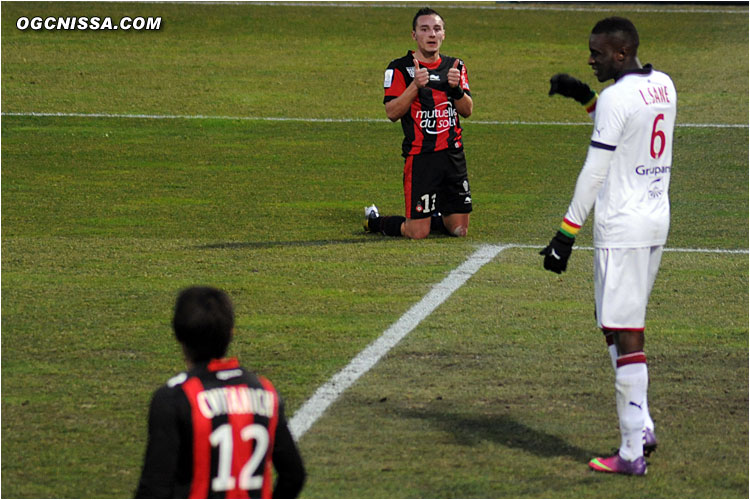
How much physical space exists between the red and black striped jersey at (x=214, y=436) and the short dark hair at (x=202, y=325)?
0.16 feet

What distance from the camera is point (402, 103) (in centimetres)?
1188

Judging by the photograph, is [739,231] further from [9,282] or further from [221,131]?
[221,131]

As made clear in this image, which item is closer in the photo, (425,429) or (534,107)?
(425,429)

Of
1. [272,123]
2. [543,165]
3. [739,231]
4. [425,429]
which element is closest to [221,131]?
[272,123]

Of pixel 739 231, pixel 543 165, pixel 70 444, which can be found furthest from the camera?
pixel 543 165

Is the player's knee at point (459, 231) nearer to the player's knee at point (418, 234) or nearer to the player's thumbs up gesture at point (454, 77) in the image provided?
the player's knee at point (418, 234)

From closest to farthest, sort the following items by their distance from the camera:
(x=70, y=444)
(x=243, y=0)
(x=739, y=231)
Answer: (x=70, y=444), (x=739, y=231), (x=243, y=0)

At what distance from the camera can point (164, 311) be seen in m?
9.37

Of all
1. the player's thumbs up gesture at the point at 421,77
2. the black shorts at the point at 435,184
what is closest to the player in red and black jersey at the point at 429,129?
the black shorts at the point at 435,184

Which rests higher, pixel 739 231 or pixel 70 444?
pixel 739 231

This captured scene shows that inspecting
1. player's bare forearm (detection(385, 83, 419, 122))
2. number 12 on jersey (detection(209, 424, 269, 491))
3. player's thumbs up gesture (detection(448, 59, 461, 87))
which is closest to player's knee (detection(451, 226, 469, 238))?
player's bare forearm (detection(385, 83, 419, 122))

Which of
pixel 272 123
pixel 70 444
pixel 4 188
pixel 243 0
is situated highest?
pixel 243 0

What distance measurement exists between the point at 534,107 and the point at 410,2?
17.7 metres

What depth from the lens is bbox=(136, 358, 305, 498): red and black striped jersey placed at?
157 inches
